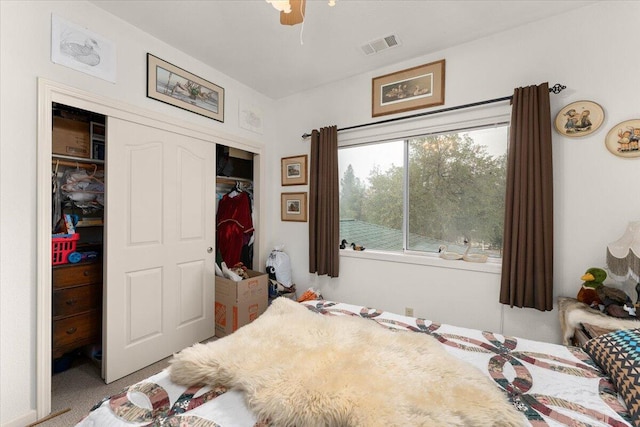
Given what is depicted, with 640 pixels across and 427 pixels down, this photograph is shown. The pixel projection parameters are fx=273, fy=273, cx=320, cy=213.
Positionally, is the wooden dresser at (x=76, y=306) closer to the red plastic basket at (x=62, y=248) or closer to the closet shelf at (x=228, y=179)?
the red plastic basket at (x=62, y=248)

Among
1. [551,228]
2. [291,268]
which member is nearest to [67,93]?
[291,268]

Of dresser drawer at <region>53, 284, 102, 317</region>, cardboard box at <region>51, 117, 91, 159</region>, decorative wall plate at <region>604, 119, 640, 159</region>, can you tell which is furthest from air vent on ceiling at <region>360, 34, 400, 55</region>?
dresser drawer at <region>53, 284, 102, 317</region>

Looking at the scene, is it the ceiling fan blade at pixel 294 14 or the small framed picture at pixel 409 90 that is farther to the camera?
the small framed picture at pixel 409 90

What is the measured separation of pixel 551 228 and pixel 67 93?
132 inches

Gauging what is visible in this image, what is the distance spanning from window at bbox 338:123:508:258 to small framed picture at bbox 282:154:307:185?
434 mm

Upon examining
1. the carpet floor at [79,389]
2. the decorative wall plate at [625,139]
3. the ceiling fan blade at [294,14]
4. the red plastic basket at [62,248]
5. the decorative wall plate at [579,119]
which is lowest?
the carpet floor at [79,389]

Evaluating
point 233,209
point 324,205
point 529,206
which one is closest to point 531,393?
point 529,206

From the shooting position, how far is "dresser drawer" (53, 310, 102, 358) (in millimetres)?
2010

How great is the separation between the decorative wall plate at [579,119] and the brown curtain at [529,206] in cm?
12

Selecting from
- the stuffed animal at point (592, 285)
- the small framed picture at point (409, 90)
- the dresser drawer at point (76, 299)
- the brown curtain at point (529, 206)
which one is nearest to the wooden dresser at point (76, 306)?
the dresser drawer at point (76, 299)

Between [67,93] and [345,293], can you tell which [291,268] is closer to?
[345,293]

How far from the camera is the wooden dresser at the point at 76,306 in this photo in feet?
6.58

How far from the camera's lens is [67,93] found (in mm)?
1752

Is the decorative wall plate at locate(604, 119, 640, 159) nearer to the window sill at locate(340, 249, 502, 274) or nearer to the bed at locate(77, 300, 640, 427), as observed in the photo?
the window sill at locate(340, 249, 502, 274)
